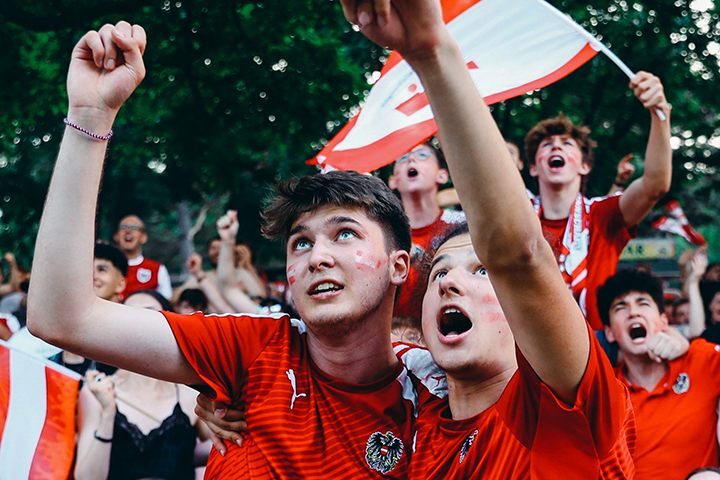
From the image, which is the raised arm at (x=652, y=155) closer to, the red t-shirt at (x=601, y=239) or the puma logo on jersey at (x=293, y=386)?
the red t-shirt at (x=601, y=239)

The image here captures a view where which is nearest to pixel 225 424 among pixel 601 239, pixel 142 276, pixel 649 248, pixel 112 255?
pixel 601 239

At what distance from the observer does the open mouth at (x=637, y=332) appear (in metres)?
4.05

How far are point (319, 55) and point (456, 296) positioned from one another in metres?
7.64

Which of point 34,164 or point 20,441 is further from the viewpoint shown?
point 34,164

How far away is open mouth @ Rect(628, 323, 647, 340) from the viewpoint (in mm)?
4047

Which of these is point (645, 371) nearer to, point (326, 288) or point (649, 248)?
point (326, 288)

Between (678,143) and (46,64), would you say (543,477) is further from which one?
(678,143)

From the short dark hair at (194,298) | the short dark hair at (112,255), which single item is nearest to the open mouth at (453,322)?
the short dark hair at (112,255)

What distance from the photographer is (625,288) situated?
414cm

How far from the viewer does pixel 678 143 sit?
12383 millimetres

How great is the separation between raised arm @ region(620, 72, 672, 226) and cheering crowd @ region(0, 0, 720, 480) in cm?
85

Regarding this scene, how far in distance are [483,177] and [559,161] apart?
355 cm

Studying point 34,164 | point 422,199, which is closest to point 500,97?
point 422,199

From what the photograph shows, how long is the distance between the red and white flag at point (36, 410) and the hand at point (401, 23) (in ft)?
8.00
